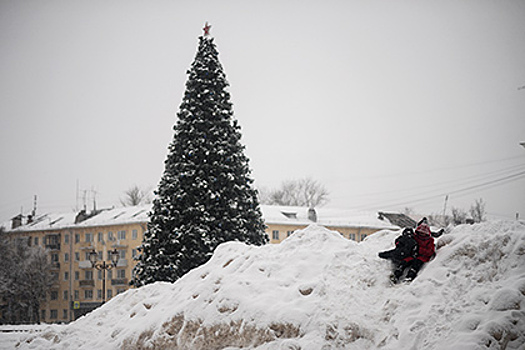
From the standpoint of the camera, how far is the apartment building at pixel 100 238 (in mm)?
62156

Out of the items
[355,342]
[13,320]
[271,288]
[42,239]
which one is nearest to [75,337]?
[271,288]

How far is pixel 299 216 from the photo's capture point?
214 feet

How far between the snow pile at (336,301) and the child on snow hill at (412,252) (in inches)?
7.2

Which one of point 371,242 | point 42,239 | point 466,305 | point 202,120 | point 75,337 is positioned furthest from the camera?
point 42,239

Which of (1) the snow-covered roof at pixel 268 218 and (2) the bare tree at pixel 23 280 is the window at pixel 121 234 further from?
(2) the bare tree at pixel 23 280

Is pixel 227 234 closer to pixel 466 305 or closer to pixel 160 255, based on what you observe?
pixel 160 255

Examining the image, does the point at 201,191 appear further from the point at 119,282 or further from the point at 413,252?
the point at 119,282

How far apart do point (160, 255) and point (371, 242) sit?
9932mm

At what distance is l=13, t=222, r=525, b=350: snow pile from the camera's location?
25.0 ft

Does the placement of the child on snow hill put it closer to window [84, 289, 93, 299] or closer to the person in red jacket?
the person in red jacket

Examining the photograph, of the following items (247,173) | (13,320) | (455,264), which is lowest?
(13,320)

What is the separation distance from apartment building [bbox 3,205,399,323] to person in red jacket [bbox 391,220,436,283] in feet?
167

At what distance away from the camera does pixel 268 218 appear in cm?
6159

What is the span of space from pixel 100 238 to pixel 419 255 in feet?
195
